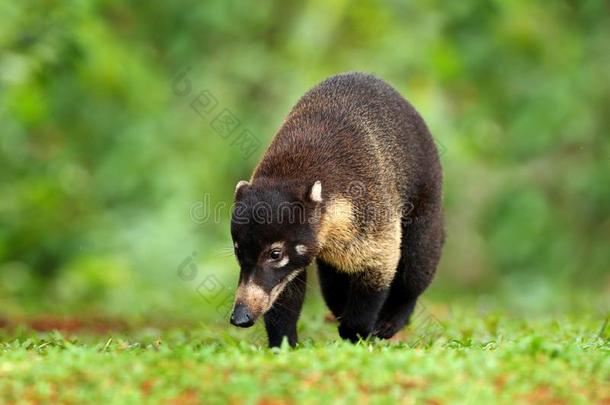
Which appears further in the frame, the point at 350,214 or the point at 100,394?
the point at 350,214

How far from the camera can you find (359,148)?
313 inches

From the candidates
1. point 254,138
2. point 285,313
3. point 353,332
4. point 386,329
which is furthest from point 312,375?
point 254,138

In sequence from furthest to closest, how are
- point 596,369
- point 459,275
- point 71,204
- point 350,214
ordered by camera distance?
point 459,275 → point 71,204 → point 350,214 → point 596,369

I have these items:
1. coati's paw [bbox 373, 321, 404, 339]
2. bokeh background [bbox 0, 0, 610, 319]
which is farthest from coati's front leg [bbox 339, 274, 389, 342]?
bokeh background [bbox 0, 0, 610, 319]

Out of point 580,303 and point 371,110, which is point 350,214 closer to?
point 371,110

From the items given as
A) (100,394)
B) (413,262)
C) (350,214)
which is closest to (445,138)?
(413,262)

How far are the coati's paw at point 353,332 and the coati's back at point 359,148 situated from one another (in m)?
0.84

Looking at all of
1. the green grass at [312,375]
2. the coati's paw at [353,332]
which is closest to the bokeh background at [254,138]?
the coati's paw at [353,332]

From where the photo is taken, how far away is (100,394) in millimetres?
5762

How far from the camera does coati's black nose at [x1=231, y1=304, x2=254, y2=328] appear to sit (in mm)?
7000

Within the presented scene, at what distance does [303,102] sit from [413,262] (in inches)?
65.5

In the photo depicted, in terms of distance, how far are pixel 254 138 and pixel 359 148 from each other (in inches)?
396

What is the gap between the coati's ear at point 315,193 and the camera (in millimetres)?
7348

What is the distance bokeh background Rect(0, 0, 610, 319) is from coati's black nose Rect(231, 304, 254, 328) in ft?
27.2
